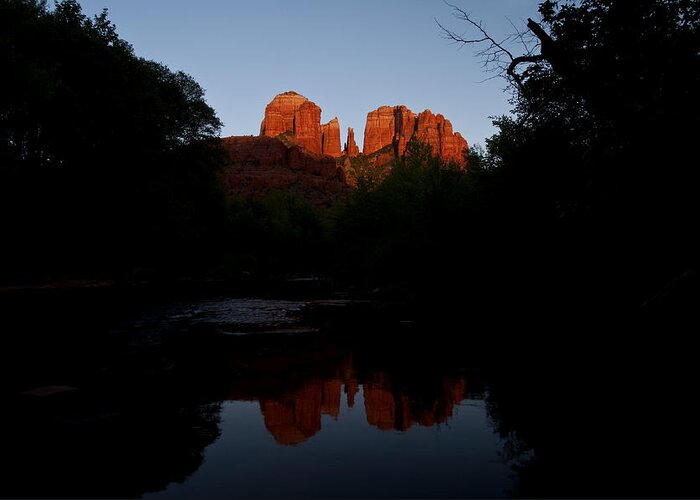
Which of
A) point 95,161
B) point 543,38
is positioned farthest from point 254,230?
point 543,38

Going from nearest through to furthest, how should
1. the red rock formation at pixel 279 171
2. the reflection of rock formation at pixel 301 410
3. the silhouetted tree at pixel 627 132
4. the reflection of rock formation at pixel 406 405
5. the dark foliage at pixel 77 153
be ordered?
the reflection of rock formation at pixel 301 410 → the reflection of rock formation at pixel 406 405 → the silhouetted tree at pixel 627 132 → the dark foliage at pixel 77 153 → the red rock formation at pixel 279 171

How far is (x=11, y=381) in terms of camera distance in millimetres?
7332

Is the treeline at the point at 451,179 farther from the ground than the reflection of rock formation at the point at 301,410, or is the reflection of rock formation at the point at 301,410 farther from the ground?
the treeline at the point at 451,179

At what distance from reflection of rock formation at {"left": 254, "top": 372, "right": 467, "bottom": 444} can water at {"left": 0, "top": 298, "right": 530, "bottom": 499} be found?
2cm

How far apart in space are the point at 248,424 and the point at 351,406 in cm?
146

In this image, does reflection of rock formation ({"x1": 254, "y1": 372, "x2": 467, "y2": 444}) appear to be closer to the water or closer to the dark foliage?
the water

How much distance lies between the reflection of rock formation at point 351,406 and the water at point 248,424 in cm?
2

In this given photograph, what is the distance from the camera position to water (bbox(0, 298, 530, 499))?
401cm

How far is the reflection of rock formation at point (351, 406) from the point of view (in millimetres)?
5562

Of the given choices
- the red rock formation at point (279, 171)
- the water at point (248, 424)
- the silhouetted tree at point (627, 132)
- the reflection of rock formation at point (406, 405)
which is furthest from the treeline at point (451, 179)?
the red rock formation at point (279, 171)

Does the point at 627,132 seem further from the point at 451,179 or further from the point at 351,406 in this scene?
the point at 451,179

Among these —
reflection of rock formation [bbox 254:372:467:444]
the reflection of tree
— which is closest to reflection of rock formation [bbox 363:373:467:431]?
reflection of rock formation [bbox 254:372:467:444]

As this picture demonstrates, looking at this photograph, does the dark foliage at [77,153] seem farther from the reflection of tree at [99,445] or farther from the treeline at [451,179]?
the reflection of tree at [99,445]

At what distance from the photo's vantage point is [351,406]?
250 inches
